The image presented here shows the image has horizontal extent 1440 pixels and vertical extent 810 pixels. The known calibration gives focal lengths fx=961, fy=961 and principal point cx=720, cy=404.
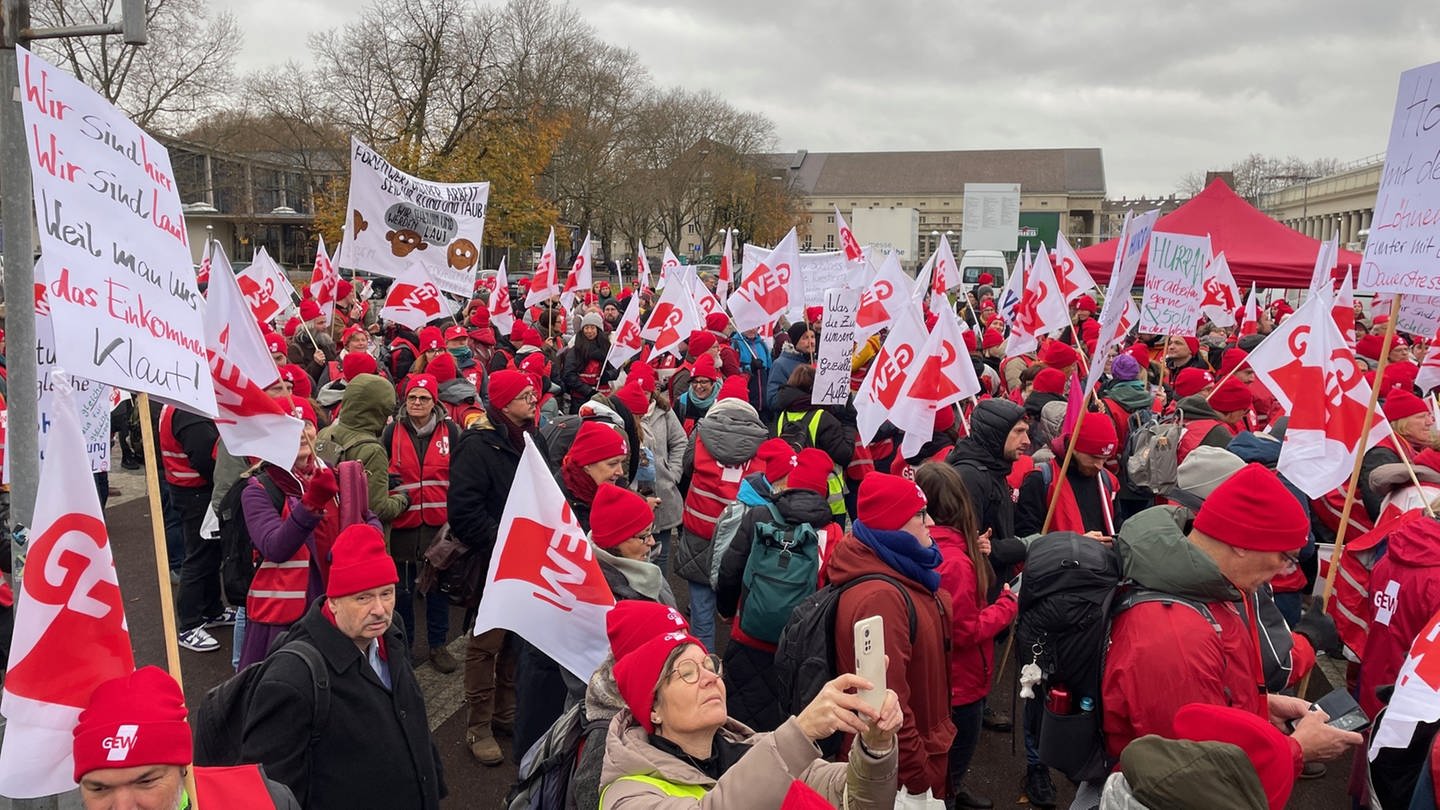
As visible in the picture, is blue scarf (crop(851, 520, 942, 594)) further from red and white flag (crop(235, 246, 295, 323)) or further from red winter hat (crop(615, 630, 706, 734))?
red and white flag (crop(235, 246, 295, 323))

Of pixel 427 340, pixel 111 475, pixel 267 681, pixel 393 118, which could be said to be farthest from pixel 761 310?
pixel 393 118

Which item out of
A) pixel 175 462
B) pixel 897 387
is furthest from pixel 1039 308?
pixel 175 462

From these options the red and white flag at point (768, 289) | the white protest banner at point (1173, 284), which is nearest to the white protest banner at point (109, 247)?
the white protest banner at point (1173, 284)

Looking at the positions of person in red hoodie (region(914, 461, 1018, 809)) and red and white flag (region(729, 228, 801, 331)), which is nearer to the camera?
person in red hoodie (region(914, 461, 1018, 809))

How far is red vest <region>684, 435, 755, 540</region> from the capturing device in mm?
5574

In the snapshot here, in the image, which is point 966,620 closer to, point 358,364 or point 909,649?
point 909,649

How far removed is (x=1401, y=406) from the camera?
5.63 metres

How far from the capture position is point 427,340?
29.8 ft

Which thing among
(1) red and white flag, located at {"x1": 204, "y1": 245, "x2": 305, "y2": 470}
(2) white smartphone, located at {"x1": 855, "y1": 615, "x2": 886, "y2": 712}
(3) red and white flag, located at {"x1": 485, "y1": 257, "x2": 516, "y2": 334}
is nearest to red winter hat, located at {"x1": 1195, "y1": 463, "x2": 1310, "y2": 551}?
(2) white smartphone, located at {"x1": 855, "y1": 615, "x2": 886, "y2": 712}

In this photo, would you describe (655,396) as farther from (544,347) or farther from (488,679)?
(544,347)

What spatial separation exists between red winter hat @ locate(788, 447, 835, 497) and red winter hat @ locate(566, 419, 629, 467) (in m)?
0.81

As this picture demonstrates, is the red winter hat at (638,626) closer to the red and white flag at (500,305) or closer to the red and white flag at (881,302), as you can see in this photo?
the red and white flag at (881,302)

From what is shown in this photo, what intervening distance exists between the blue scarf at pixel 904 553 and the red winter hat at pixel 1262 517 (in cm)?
96

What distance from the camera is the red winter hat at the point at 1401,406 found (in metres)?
5.59
